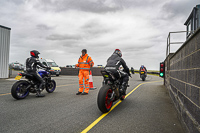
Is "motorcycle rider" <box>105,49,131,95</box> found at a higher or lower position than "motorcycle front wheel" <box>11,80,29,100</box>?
higher

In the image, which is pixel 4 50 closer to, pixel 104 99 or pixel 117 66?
pixel 117 66

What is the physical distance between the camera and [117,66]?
5605 mm

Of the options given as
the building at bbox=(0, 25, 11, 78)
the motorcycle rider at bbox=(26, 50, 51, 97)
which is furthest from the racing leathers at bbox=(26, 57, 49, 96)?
the building at bbox=(0, 25, 11, 78)

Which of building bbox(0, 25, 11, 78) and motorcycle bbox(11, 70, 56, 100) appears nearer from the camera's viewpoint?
motorcycle bbox(11, 70, 56, 100)

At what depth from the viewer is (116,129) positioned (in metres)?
3.52

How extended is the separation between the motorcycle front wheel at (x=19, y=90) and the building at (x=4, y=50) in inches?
555

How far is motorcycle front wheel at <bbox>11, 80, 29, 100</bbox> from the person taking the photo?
632 cm

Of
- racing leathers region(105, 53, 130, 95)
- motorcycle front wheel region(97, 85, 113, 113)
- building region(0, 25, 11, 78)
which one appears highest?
building region(0, 25, 11, 78)

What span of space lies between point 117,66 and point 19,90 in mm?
3895

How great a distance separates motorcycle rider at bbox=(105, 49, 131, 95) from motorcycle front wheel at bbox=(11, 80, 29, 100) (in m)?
3.45

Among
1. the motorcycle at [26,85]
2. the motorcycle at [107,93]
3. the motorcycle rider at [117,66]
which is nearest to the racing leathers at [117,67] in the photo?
the motorcycle rider at [117,66]

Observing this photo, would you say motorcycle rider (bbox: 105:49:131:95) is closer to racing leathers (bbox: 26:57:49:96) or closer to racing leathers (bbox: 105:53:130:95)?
racing leathers (bbox: 105:53:130:95)

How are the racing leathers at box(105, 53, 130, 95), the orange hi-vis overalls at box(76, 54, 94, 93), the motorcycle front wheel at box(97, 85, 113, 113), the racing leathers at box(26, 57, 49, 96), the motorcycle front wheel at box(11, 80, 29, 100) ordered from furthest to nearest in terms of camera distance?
1. the orange hi-vis overalls at box(76, 54, 94, 93)
2. the racing leathers at box(26, 57, 49, 96)
3. the motorcycle front wheel at box(11, 80, 29, 100)
4. the racing leathers at box(105, 53, 130, 95)
5. the motorcycle front wheel at box(97, 85, 113, 113)

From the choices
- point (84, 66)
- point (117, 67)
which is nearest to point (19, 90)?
point (84, 66)
